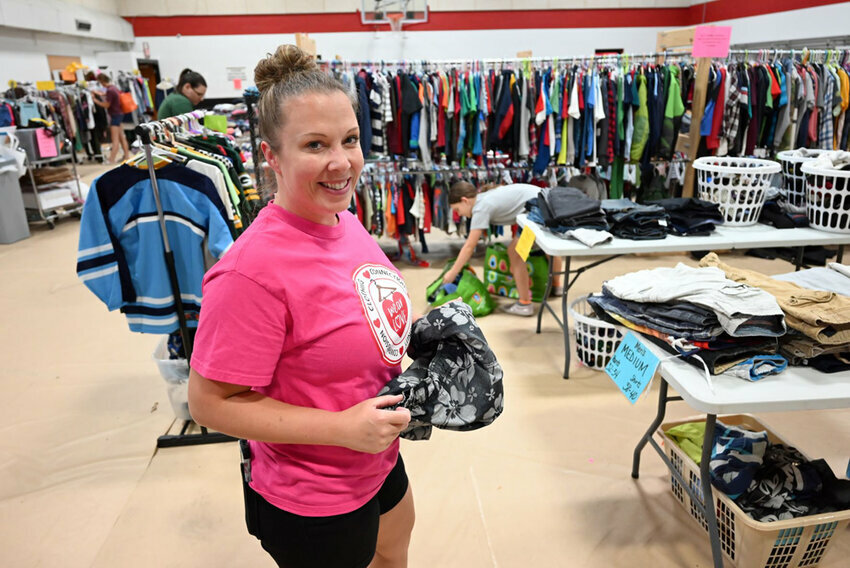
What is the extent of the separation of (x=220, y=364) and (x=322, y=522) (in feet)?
1.33

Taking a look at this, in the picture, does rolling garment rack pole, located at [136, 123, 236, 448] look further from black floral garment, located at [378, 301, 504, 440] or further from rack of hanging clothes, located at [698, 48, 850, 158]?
rack of hanging clothes, located at [698, 48, 850, 158]

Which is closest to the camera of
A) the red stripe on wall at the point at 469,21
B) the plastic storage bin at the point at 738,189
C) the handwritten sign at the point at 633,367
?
the handwritten sign at the point at 633,367

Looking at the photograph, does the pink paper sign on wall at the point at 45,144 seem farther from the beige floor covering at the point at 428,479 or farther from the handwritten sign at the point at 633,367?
the handwritten sign at the point at 633,367

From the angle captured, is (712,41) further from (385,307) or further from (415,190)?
(385,307)

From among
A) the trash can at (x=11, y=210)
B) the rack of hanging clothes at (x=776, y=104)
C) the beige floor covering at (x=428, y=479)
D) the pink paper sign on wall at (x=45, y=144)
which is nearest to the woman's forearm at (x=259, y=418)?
the beige floor covering at (x=428, y=479)

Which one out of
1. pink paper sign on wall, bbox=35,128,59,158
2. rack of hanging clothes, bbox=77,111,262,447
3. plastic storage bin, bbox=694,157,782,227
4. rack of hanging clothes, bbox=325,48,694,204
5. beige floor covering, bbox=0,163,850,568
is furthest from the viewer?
pink paper sign on wall, bbox=35,128,59,158

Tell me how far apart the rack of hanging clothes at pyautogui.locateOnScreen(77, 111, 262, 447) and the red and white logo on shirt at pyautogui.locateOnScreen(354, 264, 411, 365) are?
4.86ft

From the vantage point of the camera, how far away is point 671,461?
2094 millimetres

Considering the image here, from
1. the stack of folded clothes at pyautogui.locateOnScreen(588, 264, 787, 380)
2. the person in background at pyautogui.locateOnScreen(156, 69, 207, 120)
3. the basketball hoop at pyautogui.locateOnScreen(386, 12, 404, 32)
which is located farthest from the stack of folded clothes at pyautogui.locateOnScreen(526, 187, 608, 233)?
the basketball hoop at pyautogui.locateOnScreen(386, 12, 404, 32)

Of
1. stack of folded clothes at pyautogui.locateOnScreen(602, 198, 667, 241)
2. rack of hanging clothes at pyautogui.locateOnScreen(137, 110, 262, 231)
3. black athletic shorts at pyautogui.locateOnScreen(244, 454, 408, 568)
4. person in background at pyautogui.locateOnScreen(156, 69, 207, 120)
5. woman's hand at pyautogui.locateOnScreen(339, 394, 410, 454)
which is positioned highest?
person in background at pyautogui.locateOnScreen(156, 69, 207, 120)

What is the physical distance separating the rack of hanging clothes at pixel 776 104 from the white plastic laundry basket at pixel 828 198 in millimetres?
2675

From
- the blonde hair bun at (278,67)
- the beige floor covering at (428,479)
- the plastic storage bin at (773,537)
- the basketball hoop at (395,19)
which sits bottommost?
the beige floor covering at (428,479)

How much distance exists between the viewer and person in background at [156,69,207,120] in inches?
181

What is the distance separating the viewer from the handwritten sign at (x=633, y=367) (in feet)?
5.18
